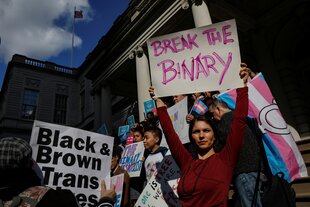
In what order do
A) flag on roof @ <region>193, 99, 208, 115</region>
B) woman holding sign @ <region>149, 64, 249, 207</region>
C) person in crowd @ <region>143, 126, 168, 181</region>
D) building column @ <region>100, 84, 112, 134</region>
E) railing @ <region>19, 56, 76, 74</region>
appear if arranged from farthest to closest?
railing @ <region>19, 56, 76, 74</region>
building column @ <region>100, 84, 112, 134</region>
flag on roof @ <region>193, 99, 208, 115</region>
person in crowd @ <region>143, 126, 168, 181</region>
woman holding sign @ <region>149, 64, 249, 207</region>

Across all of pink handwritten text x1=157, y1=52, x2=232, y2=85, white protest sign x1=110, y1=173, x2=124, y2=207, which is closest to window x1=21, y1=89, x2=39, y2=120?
white protest sign x1=110, y1=173, x2=124, y2=207

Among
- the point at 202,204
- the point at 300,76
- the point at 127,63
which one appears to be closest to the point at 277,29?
the point at 300,76

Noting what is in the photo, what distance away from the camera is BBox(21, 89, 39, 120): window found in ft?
88.3

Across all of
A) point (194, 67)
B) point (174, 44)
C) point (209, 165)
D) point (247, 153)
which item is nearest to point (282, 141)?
point (247, 153)

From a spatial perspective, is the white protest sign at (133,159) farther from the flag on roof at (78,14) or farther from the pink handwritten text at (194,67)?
the flag on roof at (78,14)

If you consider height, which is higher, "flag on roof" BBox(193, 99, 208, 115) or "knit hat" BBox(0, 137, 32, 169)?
"flag on roof" BBox(193, 99, 208, 115)

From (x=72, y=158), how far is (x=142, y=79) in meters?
6.63

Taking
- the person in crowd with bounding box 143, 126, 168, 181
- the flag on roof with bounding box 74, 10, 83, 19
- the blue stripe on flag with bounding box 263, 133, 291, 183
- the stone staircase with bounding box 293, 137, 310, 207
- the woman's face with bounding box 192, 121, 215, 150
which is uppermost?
the flag on roof with bounding box 74, 10, 83, 19

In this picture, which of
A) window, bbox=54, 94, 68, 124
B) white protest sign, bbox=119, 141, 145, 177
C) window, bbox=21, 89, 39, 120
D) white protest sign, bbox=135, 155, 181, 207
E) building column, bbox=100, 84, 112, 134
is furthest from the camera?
window, bbox=54, 94, 68, 124

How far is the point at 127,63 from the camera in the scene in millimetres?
11625

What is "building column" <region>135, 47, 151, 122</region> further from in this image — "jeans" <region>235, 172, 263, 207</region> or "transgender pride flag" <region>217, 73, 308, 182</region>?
"jeans" <region>235, 172, 263, 207</region>

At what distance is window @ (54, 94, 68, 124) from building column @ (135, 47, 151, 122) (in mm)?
20676

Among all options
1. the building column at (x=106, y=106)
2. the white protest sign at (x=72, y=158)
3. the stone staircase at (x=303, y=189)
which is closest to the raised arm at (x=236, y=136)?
the white protest sign at (x=72, y=158)

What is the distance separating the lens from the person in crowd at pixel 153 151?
11.0 ft
